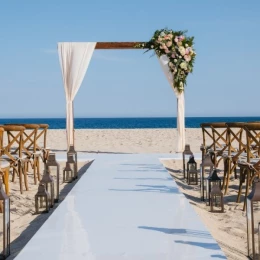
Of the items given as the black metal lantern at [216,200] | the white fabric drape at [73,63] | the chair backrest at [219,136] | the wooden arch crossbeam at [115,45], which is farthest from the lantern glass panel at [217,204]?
the wooden arch crossbeam at [115,45]

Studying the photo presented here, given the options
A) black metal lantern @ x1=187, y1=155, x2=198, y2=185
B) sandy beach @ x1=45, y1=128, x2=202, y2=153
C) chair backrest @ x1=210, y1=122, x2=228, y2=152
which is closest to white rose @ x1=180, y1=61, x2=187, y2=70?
chair backrest @ x1=210, y1=122, x2=228, y2=152

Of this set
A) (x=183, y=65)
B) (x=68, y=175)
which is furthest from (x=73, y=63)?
(x=68, y=175)

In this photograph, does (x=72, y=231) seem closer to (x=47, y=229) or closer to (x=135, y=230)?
(x=47, y=229)

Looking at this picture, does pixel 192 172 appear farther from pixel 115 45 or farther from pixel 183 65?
pixel 115 45

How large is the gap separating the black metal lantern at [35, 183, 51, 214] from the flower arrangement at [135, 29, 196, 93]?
188 inches

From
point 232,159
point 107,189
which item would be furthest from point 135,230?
point 232,159

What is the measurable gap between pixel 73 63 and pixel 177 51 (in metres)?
2.03

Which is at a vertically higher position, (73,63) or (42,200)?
(73,63)

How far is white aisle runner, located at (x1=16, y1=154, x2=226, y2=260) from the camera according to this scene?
2.60 metres

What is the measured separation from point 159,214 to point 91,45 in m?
6.17

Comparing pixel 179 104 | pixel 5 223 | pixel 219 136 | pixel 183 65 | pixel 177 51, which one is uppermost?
pixel 177 51

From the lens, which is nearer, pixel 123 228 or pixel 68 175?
pixel 123 228

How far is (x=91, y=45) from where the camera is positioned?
9227mm

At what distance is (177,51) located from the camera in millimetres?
8539
